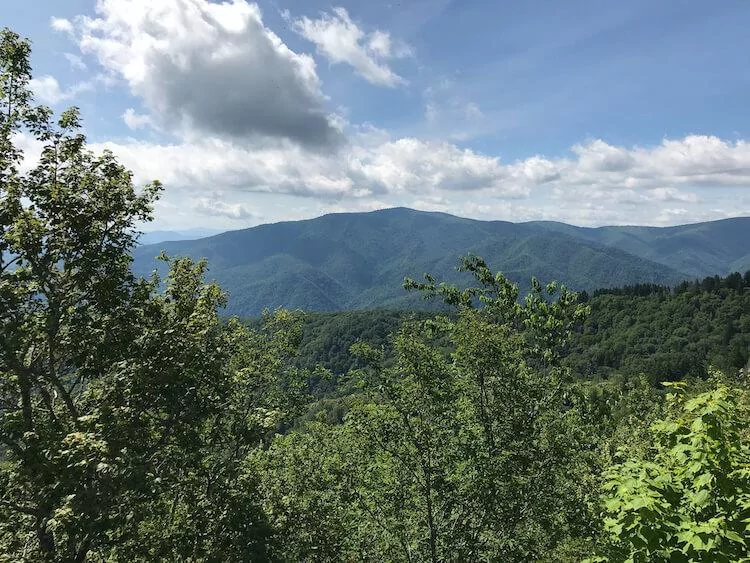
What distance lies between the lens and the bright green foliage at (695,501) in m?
5.53

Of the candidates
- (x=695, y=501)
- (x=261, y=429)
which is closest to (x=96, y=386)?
(x=261, y=429)

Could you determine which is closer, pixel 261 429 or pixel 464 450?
pixel 261 429

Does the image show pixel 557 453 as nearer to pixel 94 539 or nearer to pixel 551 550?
pixel 551 550

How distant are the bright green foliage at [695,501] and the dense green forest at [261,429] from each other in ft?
0.12

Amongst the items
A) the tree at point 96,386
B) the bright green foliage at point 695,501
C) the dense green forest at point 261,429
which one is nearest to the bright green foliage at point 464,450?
the dense green forest at point 261,429

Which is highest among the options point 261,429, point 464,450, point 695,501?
point 695,501

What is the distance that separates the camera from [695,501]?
5910mm

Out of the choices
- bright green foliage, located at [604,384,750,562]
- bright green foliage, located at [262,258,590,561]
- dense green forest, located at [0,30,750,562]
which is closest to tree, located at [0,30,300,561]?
dense green forest, located at [0,30,750,562]

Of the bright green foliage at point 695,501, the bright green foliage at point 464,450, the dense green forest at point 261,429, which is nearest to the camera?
the bright green foliage at point 695,501

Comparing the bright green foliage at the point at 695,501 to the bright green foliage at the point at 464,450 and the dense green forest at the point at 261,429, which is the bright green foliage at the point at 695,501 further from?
the bright green foliage at the point at 464,450

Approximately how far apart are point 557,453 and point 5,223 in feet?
52.1

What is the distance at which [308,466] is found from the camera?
21391 mm

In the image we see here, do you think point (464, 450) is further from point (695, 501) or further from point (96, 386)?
point (96, 386)

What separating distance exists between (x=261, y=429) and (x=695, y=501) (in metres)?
9.71
